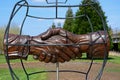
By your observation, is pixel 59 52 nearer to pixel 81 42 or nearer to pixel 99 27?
pixel 81 42

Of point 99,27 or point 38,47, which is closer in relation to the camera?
point 38,47

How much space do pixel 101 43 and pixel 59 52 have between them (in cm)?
29

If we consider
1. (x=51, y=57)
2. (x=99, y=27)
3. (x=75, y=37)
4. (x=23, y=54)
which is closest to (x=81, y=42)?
(x=75, y=37)

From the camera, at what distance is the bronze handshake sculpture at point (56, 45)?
248cm

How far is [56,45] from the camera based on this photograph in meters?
2.44

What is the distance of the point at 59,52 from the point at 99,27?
908 inches

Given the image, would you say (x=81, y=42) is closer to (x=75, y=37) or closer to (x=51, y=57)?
(x=75, y=37)

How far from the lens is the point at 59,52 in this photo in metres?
2.51

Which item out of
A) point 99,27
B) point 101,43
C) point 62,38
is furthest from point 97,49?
point 99,27

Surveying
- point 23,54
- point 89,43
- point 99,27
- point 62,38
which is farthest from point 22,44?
point 99,27

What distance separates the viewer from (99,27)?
25.4 metres

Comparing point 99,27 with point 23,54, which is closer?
point 23,54

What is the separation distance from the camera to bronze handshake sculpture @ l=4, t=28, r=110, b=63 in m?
2.48

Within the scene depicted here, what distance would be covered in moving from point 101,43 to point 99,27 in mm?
23068
